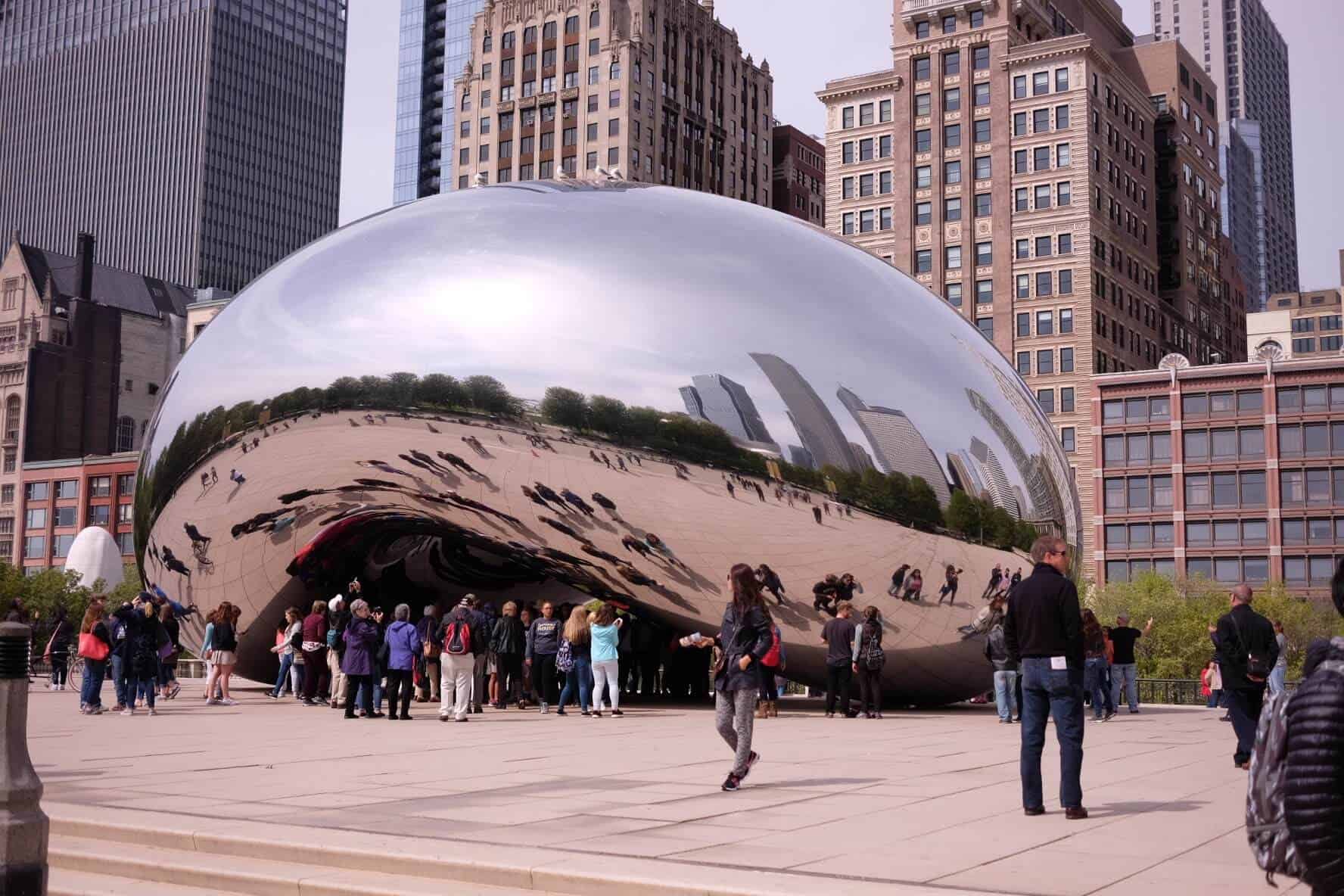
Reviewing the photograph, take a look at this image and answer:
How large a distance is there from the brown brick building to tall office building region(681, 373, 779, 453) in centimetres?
12128

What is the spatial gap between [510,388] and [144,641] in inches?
261

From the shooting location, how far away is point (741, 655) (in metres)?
10.7

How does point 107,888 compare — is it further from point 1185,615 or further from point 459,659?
point 1185,615

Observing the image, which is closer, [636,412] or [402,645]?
[636,412]

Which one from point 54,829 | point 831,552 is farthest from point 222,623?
point 54,829

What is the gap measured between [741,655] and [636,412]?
676 centimetres

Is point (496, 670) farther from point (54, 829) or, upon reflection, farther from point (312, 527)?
point (54, 829)

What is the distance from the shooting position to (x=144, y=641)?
19.9 metres

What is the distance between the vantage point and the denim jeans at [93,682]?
1977cm

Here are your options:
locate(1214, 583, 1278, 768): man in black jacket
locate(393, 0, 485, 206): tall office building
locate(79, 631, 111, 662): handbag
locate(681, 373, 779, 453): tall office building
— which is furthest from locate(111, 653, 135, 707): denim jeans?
locate(393, 0, 485, 206): tall office building

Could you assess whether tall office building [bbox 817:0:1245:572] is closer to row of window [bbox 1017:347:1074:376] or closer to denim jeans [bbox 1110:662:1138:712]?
row of window [bbox 1017:347:1074:376]

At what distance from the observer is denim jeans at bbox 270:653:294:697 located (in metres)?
22.1

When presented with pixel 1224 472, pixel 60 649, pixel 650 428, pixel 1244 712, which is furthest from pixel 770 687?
pixel 1224 472

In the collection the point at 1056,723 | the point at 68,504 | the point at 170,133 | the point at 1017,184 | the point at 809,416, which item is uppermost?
the point at 170,133
